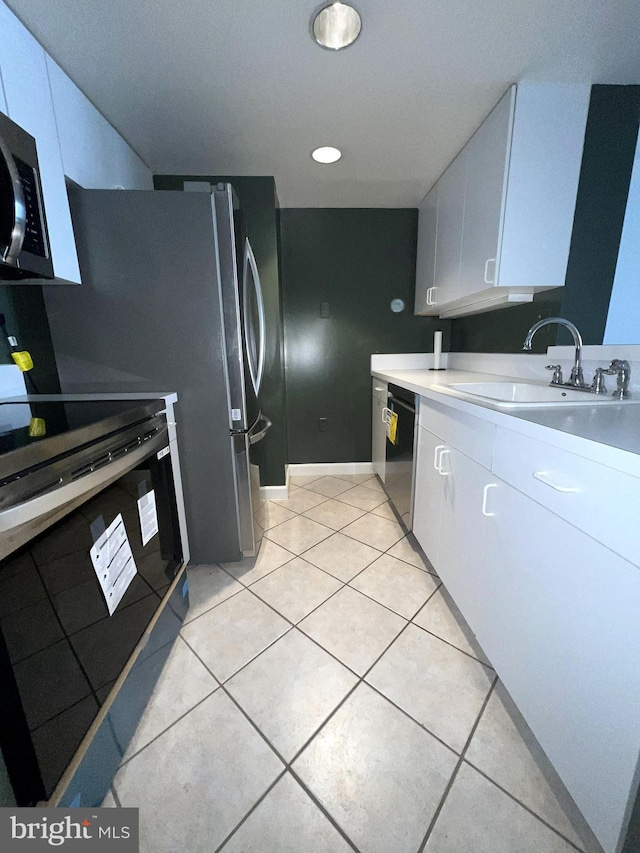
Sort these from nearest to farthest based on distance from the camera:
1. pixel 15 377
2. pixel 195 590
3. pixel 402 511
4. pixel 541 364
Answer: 1. pixel 15 377
2. pixel 195 590
3. pixel 541 364
4. pixel 402 511

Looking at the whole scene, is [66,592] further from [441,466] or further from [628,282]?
[628,282]

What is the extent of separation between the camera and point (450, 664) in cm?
119

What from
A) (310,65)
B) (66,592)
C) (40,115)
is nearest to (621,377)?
(310,65)

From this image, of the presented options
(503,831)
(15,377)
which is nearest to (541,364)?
(503,831)

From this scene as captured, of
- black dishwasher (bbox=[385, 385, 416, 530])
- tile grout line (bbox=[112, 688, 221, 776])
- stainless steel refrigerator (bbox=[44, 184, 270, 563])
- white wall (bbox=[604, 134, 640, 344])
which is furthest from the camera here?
black dishwasher (bbox=[385, 385, 416, 530])

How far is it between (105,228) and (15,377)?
705mm

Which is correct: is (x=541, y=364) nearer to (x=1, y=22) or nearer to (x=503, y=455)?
(x=503, y=455)

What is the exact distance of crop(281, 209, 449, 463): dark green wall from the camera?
2676 millimetres

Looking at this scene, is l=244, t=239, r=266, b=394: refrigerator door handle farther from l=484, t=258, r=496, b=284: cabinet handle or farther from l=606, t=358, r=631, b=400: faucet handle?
l=606, t=358, r=631, b=400: faucet handle

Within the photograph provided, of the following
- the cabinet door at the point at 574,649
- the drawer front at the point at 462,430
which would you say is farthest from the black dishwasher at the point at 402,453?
the cabinet door at the point at 574,649

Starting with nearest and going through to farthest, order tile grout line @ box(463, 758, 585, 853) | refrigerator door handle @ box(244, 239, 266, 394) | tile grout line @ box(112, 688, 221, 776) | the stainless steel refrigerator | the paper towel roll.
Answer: tile grout line @ box(463, 758, 585, 853), tile grout line @ box(112, 688, 221, 776), the stainless steel refrigerator, refrigerator door handle @ box(244, 239, 266, 394), the paper towel roll

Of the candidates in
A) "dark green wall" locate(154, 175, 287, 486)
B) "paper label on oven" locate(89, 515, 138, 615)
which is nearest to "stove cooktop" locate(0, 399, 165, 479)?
"paper label on oven" locate(89, 515, 138, 615)

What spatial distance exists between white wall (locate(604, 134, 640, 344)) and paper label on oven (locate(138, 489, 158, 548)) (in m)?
2.03

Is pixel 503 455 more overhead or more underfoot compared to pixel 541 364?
more underfoot
